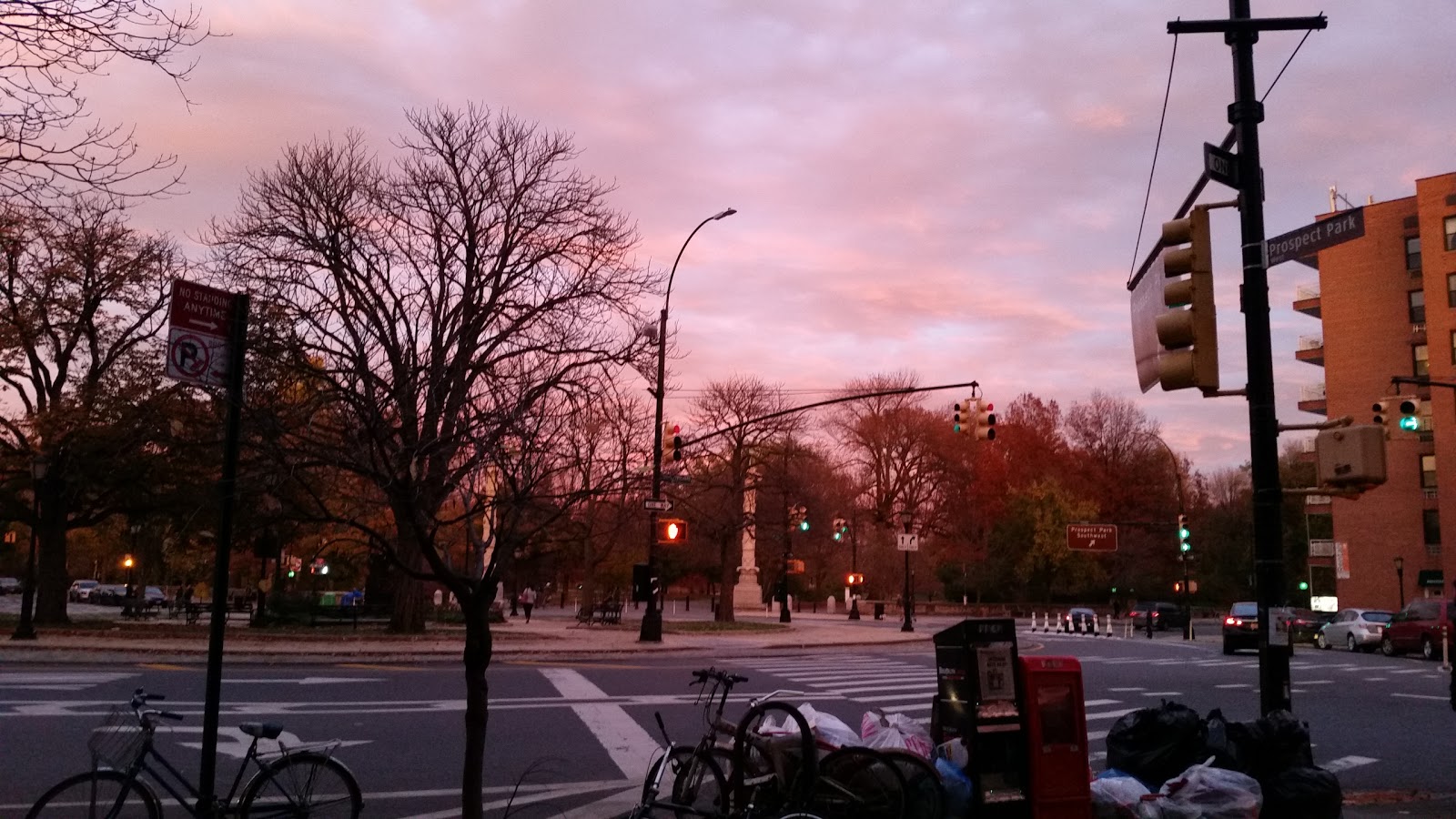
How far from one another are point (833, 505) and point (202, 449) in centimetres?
3513

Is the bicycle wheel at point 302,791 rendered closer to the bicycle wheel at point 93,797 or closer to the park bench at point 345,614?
the bicycle wheel at point 93,797

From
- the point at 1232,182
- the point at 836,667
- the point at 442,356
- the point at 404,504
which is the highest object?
the point at 1232,182

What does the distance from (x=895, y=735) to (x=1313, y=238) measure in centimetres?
528

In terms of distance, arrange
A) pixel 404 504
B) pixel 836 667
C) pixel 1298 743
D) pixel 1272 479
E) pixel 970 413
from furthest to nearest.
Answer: pixel 970 413, pixel 836 667, pixel 1272 479, pixel 1298 743, pixel 404 504

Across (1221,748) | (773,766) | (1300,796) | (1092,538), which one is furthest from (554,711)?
(1092,538)

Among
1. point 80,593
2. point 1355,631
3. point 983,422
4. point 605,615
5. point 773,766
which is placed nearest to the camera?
point 773,766

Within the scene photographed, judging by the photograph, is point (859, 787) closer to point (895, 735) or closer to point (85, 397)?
point (895, 735)

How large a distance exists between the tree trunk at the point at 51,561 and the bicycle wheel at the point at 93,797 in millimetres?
30174

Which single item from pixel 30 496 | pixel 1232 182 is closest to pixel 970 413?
pixel 1232 182

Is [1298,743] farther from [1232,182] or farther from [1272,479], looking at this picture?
[1232,182]

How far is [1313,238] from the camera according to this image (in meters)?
8.89

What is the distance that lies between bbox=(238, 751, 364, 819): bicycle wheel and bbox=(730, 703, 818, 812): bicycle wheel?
2482 mm

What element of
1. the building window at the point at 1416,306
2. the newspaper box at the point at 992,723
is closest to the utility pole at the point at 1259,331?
the newspaper box at the point at 992,723

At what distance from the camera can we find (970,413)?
87.8ft
